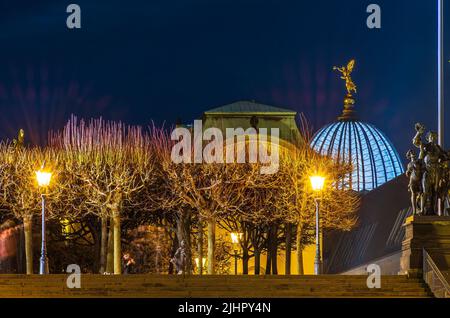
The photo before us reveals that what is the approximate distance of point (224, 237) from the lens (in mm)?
99688

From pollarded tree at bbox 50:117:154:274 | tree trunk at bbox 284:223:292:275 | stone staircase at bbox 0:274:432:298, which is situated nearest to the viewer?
stone staircase at bbox 0:274:432:298

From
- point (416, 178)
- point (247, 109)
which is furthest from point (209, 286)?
point (247, 109)

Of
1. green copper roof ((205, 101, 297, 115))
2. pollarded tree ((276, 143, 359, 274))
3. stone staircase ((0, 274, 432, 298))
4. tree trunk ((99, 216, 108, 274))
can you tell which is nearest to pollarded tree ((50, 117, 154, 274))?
tree trunk ((99, 216, 108, 274))

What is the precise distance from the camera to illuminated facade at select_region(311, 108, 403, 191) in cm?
16088

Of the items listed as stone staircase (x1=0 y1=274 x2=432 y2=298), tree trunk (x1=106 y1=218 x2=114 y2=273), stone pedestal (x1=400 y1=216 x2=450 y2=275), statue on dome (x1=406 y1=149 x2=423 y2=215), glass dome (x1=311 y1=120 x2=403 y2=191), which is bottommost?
tree trunk (x1=106 y1=218 x2=114 y2=273)

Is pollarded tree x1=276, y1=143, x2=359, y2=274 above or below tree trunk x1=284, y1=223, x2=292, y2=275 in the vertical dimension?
above

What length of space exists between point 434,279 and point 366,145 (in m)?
126

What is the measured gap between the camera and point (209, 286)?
38375 millimetres

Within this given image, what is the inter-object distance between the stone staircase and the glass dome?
120994mm

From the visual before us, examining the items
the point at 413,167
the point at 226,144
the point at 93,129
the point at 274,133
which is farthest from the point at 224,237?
the point at 413,167

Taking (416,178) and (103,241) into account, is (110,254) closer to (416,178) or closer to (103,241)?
(103,241)

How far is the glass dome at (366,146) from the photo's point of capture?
161 m

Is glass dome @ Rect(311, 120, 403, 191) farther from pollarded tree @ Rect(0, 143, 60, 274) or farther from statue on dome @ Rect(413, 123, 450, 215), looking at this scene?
statue on dome @ Rect(413, 123, 450, 215)

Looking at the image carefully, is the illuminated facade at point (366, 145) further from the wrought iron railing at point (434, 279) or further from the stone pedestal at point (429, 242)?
the wrought iron railing at point (434, 279)
